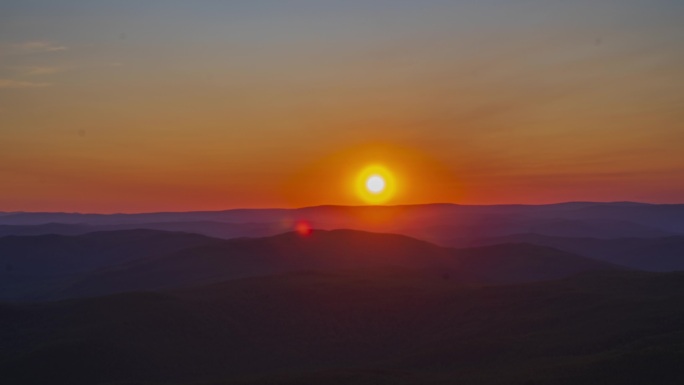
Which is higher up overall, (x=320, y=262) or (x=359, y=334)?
(x=320, y=262)

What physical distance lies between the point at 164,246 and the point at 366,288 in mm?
70850

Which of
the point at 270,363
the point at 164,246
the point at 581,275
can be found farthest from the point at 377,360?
the point at 164,246

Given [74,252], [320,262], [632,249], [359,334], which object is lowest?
[359,334]

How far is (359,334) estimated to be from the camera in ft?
160

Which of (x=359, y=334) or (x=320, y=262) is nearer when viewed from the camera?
(x=359, y=334)

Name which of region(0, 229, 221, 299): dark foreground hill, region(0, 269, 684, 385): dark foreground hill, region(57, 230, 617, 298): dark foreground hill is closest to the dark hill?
region(57, 230, 617, 298): dark foreground hill

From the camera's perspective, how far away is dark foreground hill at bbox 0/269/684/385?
98.3ft

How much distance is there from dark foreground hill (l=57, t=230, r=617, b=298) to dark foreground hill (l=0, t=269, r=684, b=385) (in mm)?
26061

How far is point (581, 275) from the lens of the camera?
5681cm

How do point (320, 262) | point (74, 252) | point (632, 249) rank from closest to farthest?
point (320, 262) < point (74, 252) < point (632, 249)

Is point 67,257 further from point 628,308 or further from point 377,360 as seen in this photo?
point 628,308

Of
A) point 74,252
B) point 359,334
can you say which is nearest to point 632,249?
point 359,334

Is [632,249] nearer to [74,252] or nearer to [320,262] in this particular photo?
[320,262]

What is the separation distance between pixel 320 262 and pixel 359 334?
4674 centimetres
